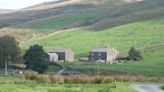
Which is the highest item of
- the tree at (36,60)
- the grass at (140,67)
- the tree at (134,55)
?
the tree at (36,60)

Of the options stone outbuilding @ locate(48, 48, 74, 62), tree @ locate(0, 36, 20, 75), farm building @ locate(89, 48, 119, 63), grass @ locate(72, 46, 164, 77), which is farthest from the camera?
farm building @ locate(89, 48, 119, 63)

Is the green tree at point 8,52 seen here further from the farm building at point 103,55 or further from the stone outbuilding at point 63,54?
the farm building at point 103,55

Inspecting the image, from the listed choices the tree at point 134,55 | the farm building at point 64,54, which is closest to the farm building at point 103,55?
the farm building at point 64,54

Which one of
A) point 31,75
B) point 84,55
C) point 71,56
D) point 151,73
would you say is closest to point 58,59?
point 71,56

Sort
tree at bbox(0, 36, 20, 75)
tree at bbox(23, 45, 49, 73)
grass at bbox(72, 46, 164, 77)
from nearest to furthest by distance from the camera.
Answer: tree at bbox(23, 45, 49, 73)
grass at bbox(72, 46, 164, 77)
tree at bbox(0, 36, 20, 75)

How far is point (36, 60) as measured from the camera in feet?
376

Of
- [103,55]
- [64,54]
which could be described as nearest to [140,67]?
[103,55]

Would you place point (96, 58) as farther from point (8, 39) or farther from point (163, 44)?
point (8, 39)

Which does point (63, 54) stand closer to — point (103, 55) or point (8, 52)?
Answer: point (103, 55)

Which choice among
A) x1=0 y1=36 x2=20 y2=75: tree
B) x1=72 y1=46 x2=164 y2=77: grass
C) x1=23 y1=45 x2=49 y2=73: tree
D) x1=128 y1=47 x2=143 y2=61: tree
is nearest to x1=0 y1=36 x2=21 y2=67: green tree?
x1=0 y1=36 x2=20 y2=75: tree

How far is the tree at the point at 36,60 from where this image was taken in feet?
371

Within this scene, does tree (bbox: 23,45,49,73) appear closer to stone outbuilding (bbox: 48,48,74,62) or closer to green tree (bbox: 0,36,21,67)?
green tree (bbox: 0,36,21,67)

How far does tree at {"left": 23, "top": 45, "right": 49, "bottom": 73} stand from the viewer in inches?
4458

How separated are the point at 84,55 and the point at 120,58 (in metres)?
18.0
